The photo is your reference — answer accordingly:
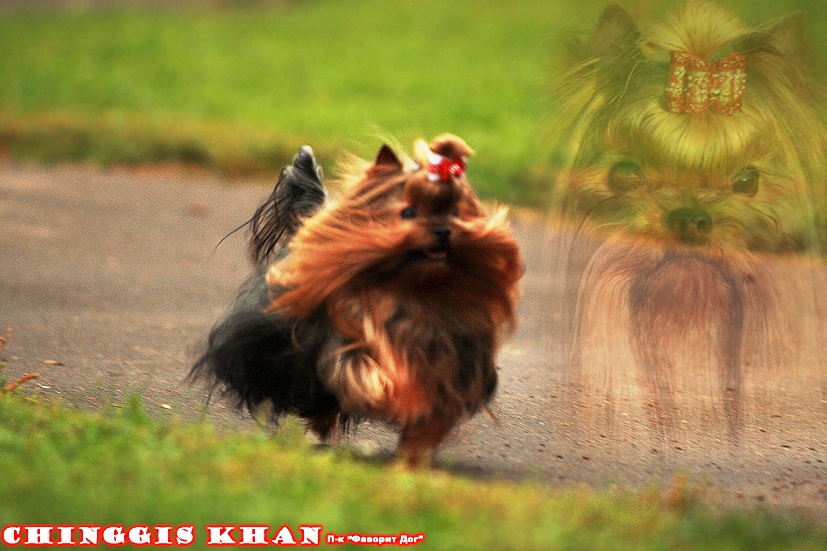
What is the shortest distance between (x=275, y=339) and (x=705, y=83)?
5.42 ft

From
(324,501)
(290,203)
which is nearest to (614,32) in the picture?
(290,203)

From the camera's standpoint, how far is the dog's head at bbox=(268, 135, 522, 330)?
344 cm

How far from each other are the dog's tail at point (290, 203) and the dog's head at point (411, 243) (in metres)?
0.43

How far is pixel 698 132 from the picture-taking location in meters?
3.47

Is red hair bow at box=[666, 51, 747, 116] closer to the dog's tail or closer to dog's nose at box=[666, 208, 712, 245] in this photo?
dog's nose at box=[666, 208, 712, 245]

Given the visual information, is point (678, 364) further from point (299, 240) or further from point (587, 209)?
point (299, 240)

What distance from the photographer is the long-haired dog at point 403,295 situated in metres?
3.47

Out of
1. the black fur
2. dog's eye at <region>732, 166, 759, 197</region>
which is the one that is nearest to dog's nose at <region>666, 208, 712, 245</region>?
dog's eye at <region>732, 166, 759, 197</region>

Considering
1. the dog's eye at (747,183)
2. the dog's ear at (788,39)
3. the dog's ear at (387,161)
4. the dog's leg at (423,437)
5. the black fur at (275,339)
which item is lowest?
the dog's leg at (423,437)

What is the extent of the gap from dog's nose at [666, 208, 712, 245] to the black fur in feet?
3.79

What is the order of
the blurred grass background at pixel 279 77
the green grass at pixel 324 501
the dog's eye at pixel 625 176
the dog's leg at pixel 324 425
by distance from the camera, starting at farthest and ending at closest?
the blurred grass background at pixel 279 77 → the dog's leg at pixel 324 425 → the dog's eye at pixel 625 176 → the green grass at pixel 324 501
